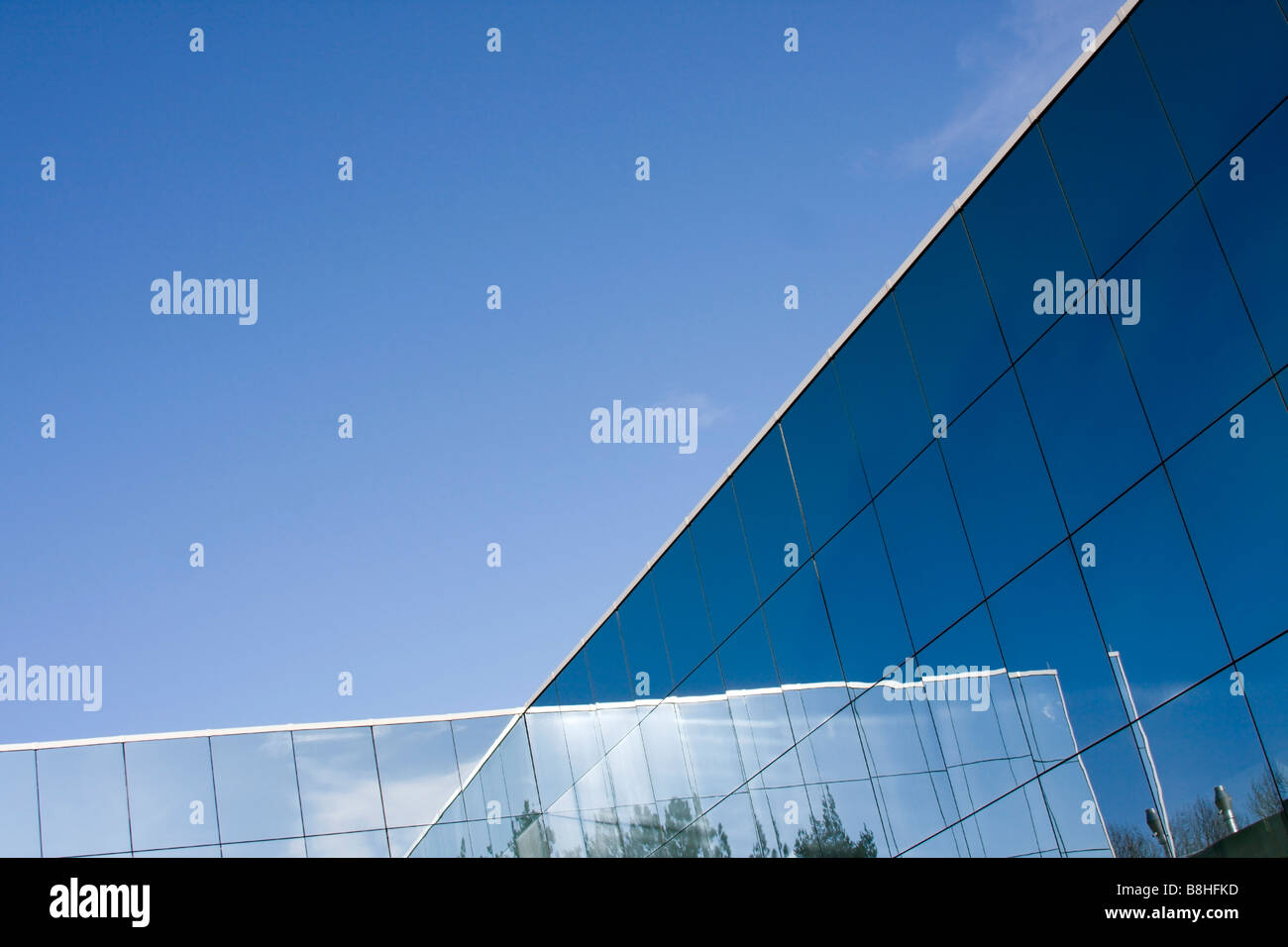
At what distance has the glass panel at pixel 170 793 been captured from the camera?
29.2 m

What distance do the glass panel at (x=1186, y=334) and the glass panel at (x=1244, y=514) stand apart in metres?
0.31

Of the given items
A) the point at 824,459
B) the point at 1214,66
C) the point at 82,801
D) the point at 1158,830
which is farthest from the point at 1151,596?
the point at 82,801

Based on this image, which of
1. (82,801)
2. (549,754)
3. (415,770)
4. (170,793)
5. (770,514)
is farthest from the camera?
(415,770)

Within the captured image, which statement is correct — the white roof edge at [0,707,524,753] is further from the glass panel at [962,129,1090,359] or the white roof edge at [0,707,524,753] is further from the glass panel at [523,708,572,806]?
the glass panel at [962,129,1090,359]

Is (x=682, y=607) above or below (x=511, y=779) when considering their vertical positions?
above

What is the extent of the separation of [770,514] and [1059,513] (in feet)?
25.5

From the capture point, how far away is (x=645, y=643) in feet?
88.8

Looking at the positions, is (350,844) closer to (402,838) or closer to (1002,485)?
(402,838)

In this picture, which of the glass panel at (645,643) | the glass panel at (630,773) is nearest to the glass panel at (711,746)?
the glass panel at (645,643)

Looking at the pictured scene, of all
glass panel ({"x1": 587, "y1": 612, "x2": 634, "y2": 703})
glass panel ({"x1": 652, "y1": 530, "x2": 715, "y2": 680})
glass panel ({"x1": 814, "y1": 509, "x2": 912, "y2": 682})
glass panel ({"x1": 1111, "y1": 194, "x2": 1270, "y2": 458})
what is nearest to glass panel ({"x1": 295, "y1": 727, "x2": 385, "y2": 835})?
glass panel ({"x1": 587, "y1": 612, "x2": 634, "y2": 703})

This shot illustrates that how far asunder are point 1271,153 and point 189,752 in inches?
1104

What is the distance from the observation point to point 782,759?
70.7 ft
